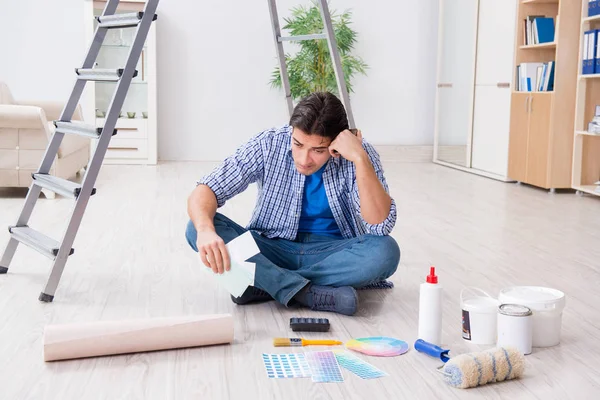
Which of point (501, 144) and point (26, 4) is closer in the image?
point (501, 144)

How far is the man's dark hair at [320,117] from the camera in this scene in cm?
232

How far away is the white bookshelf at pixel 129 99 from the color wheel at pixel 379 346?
5.12 metres

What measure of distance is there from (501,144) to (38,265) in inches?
170

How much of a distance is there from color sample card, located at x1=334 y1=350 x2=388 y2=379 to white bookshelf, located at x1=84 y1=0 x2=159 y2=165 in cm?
520

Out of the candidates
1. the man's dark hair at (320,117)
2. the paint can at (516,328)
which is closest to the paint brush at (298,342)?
the paint can at (516,328)

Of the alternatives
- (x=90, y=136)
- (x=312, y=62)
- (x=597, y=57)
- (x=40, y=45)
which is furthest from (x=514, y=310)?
(x=40, y=45)

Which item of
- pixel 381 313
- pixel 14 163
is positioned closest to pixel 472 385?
pixel 381 313

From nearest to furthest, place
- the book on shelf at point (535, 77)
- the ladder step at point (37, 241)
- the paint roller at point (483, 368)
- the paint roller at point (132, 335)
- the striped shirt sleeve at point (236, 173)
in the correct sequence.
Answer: the paint roller at point (483, 368) → the paint roller at point (132, 335) → the striped shirt sleeve at point (236, 173) → the ladder step at point (37, 241) → the book on shelf at point (535, 77)

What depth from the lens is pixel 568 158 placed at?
5.52m

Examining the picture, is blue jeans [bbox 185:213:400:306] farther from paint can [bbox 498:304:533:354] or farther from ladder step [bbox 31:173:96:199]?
paint can [bbox 498:304:533:354]

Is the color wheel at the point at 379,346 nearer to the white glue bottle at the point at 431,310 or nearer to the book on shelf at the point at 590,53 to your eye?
the white glue bottle at the point at 431,310

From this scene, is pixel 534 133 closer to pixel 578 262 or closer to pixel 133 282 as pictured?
pixel 578 262

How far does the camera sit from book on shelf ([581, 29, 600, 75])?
5.11m

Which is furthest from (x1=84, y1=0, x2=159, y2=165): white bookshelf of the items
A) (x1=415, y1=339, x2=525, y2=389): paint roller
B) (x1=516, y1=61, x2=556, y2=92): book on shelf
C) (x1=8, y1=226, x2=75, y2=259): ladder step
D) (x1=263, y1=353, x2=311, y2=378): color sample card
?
(x1=415, y1=339, x2=525, y2=389): paint roller
